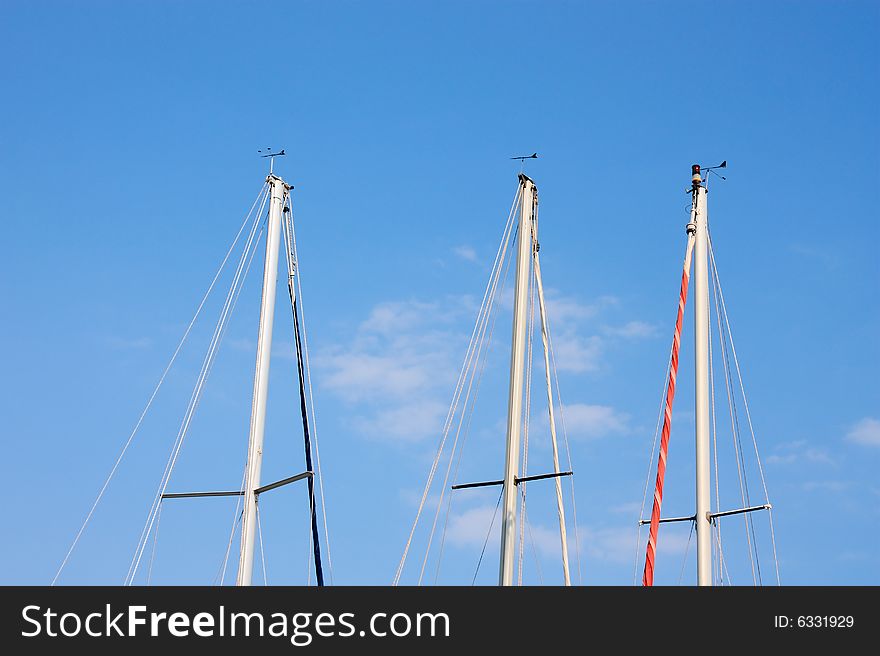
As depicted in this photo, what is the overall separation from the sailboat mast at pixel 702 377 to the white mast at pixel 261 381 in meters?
12.4

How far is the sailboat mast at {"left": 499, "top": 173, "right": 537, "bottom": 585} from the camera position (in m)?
33.6

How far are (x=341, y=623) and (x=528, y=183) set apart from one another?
19.9m

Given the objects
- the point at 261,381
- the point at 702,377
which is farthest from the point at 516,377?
the point at 261,381

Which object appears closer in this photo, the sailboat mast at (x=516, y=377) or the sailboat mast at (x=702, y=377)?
the sailboat mast at (x=516, y=377)

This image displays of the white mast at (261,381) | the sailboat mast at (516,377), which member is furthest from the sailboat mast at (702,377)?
the white mast at (261,381)

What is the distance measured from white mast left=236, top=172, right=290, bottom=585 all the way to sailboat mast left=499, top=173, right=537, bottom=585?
6846 millimetres

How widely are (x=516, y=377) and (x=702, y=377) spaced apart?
6.03 metres

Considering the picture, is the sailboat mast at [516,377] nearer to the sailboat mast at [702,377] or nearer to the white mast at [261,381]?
the sailboat mast at [702,377]

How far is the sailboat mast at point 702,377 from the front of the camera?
114ft

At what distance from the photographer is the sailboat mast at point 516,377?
110 ft

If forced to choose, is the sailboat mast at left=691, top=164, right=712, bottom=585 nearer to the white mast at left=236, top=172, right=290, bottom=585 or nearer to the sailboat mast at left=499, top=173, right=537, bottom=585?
the sailboat mast at left=499, top=173, right=537, bottom=585

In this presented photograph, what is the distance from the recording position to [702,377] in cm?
3806

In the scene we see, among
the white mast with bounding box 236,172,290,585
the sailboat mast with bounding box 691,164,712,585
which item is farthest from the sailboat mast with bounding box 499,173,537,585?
the white mast with bounding box 236,172,290,585

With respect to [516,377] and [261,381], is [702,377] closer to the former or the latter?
[516,377]
